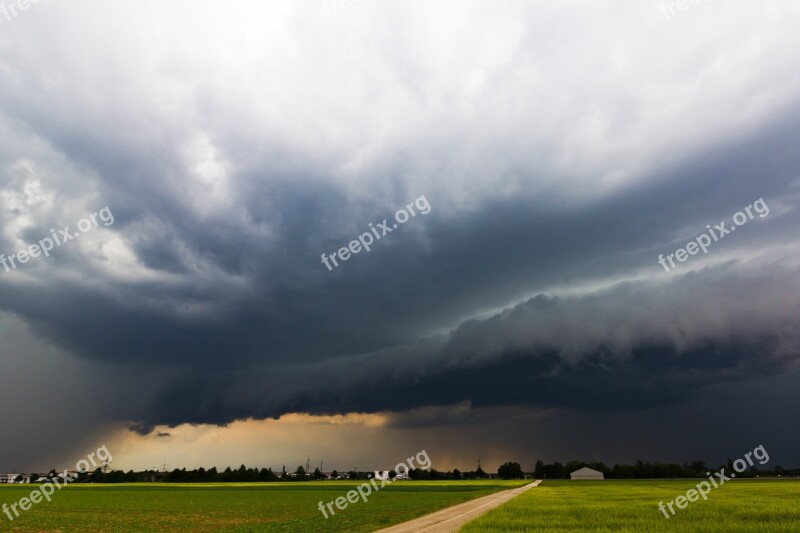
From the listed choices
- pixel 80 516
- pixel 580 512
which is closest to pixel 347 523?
pixel 580 512

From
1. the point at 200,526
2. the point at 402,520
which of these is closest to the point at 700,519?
the point at 402,520

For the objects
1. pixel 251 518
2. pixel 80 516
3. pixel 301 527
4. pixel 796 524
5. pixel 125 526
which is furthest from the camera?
pixel 80 516

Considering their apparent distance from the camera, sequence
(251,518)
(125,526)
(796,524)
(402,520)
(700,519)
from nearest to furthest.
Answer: (796,524) < (700,519) < (402,520) < (125,526) < (251,518)

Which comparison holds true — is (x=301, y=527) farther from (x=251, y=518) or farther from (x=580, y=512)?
(x=580, y=512)

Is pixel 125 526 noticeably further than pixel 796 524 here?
Yes

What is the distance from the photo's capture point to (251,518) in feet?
161

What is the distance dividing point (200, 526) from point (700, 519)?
1519 inches

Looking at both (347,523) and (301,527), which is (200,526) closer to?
(301,527)

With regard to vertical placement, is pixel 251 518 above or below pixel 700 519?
above

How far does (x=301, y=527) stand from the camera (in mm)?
38125

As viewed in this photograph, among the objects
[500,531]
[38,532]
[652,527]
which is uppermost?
[38,532]

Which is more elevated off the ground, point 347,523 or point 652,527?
point 347,523

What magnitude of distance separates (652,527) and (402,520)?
22.5 metres

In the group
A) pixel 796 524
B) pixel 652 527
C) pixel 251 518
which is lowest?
pixel 796 524
